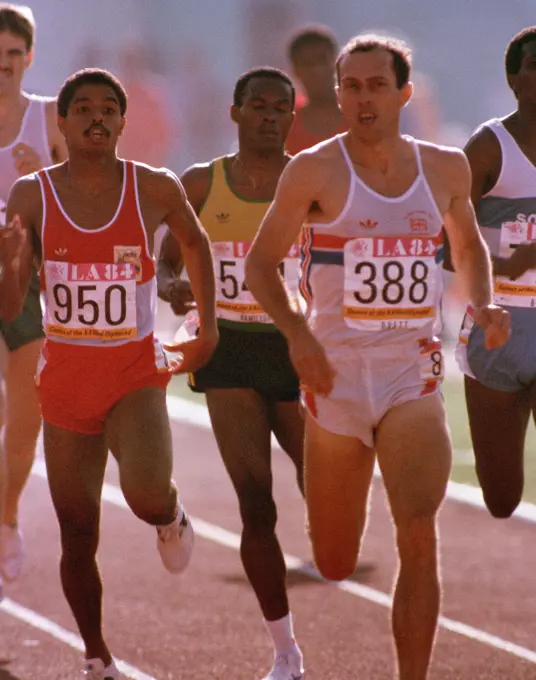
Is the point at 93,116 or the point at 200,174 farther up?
the point at 93,116

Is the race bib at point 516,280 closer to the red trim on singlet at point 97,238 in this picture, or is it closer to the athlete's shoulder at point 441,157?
the athlete's shoulder at point 441,157

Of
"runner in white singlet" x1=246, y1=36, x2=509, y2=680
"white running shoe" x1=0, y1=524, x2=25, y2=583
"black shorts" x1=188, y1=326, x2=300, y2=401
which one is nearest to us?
"runner in white singlet" x1=246, y1=36, x2=509, y2=680

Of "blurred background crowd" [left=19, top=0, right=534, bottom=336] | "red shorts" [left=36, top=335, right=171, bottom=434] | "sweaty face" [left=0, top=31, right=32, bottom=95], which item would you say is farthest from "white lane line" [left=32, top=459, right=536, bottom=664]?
"blurred background crowd" [left=19, top=0, right=534, bottom=336]

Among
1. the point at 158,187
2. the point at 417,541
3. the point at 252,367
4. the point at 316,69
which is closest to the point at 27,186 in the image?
the point at 158,187

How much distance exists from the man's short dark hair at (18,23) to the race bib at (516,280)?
2.33m

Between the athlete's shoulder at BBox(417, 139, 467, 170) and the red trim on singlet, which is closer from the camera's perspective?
the athlete's shoulder at BBox(417, 139, 467, 170)

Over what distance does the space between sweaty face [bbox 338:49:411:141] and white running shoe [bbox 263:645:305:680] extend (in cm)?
193

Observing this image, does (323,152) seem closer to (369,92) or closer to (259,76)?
(369,92)

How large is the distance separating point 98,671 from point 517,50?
280 centimetres

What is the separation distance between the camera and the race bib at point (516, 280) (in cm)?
648

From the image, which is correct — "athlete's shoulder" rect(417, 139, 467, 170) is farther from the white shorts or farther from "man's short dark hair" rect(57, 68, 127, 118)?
"man's short dark hair" rect(57, 68, 127, 118)

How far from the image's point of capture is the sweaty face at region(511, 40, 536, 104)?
21.2 feet

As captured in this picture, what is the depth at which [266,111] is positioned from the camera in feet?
21.2

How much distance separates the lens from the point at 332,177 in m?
5.45
